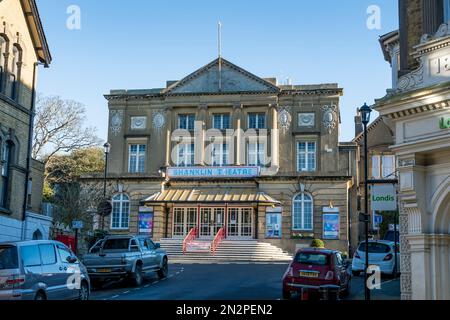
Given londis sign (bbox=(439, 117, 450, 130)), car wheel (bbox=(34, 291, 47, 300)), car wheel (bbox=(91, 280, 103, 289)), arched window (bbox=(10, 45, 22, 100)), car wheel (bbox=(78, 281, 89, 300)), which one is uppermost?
arched window (bbox=(10, 45, 22, 100))

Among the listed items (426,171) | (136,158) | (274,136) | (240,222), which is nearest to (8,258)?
(426,171)

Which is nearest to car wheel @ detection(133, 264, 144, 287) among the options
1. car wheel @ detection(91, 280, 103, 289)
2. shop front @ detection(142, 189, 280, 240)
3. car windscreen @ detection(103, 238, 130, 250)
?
car windscreen @ detection(103, 238, 130, 250)

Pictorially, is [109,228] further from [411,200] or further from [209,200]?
[411,200]

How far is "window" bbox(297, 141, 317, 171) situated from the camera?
4441 centimetres

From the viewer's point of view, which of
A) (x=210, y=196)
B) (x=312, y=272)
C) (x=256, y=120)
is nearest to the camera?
(x=312, y=272)

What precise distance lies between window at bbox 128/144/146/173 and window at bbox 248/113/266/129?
8375 mm

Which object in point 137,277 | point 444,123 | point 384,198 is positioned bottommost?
point 137,277

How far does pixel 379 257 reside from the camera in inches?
991

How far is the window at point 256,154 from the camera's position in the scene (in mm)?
45072

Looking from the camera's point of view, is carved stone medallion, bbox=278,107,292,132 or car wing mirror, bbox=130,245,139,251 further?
carved stone medallion, bbox=278,107,292,132

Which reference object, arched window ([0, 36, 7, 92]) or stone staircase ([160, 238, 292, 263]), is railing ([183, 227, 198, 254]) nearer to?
stone staircase ([160, 238, 292, 263])

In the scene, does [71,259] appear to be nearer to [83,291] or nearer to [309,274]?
[83,291]

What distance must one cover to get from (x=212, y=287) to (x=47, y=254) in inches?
324
